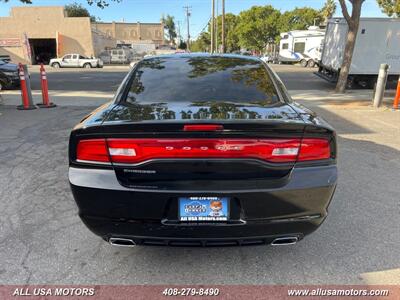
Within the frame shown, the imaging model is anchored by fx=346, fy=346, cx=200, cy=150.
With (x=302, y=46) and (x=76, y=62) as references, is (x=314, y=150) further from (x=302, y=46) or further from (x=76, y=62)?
(x=76, y=62)

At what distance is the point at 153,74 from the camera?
358 centimetres

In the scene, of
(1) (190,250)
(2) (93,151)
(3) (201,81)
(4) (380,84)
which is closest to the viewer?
(2) (93,151)

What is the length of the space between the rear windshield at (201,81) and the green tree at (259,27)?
197 feet

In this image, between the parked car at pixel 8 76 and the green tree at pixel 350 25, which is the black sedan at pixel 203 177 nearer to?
the green tree at pixel 350 25

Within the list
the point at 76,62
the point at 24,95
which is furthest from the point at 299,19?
the point at 24,95

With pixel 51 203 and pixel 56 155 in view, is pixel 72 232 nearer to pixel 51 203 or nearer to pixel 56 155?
pixel 51 203

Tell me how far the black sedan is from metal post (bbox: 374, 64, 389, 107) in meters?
9.51

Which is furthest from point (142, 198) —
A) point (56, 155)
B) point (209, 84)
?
point (56, 155)

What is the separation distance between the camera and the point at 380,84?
35.1 ft

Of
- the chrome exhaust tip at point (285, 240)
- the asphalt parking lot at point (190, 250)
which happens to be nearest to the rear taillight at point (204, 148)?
the chrome exhaust tip at point (285, 240)

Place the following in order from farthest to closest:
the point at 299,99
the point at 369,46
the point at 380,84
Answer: the point at 369,46, the point at 299,99, the point at 380,84

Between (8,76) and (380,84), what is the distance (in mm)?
14804

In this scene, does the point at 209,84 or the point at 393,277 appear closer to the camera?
the point at 393,277

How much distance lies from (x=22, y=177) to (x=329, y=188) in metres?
4.05
